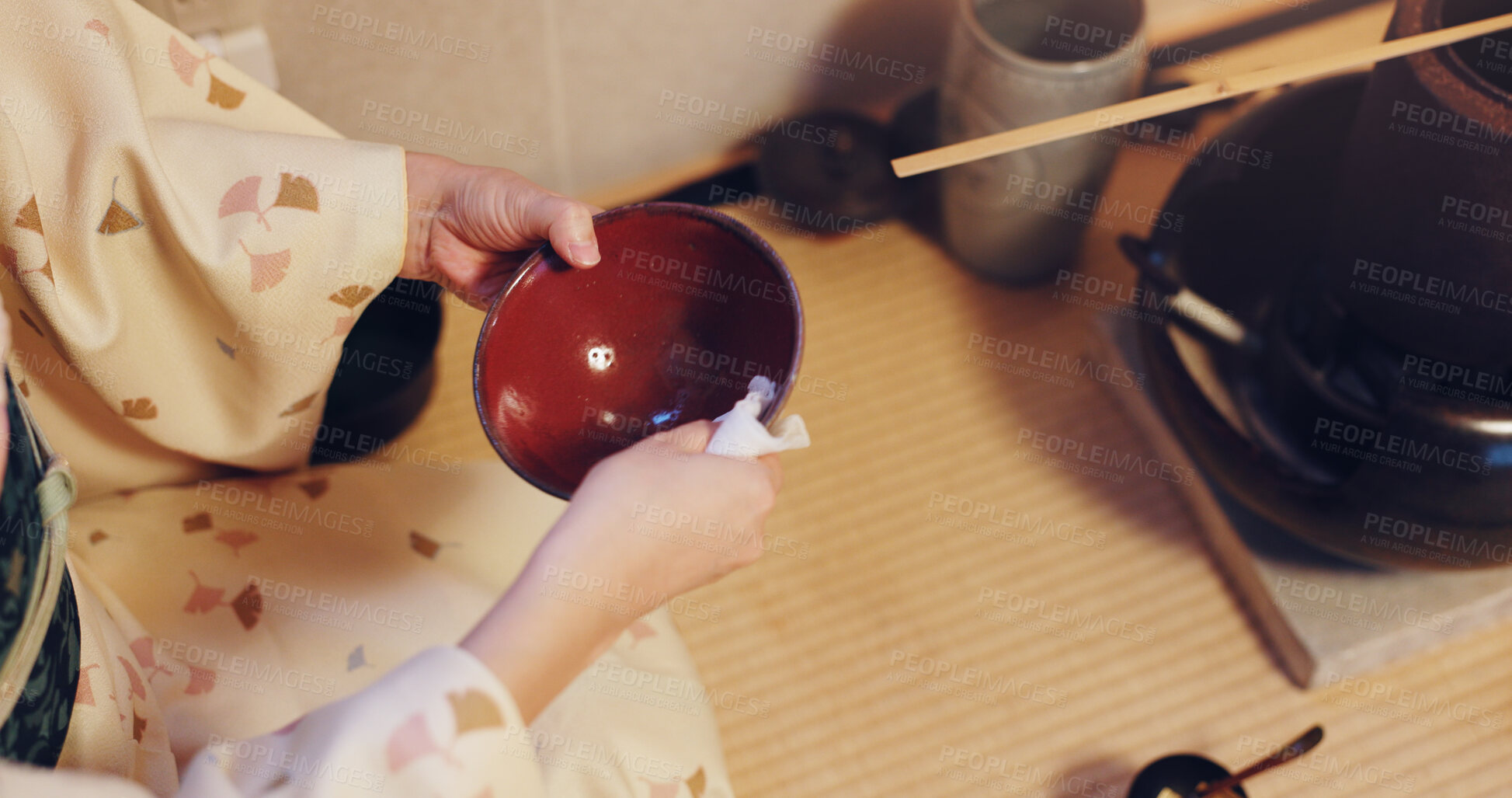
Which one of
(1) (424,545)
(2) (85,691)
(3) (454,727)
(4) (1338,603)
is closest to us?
(3) (454,727)

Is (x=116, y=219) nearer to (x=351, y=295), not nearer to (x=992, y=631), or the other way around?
(x=351, y=295)

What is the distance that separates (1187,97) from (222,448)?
0.85 m

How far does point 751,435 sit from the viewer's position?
724 mm

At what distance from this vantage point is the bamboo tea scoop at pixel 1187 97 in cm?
87

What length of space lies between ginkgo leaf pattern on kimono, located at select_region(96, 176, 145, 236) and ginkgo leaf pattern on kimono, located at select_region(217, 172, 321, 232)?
0.18 ft

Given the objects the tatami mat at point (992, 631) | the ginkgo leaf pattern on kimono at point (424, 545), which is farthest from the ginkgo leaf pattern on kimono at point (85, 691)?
the tatami mat at point (992, 631)

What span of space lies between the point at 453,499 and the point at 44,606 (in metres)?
0.35

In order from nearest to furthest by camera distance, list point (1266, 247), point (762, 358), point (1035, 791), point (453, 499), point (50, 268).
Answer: point (50, 268) < point (762, 358) < point (453, 499) < point (1035, 791) < point (1266, 247)

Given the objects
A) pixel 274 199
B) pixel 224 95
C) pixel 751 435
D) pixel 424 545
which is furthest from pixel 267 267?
pixel 751 435

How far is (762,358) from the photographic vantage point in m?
0.83

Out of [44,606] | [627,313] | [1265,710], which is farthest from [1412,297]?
[44,606]

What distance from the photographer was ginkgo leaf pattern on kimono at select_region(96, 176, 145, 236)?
73 cm

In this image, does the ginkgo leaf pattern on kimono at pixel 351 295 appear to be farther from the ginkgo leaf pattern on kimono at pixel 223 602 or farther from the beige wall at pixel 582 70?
the beige wall at pixel 582 70

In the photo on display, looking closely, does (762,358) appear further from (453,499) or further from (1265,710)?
(1265,710)
